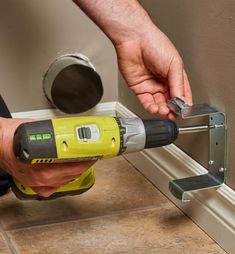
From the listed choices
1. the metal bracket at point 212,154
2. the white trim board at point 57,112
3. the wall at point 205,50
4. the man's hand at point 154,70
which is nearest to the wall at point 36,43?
the white trim board at point 57,112

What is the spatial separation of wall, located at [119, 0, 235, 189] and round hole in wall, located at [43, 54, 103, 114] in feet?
1.03

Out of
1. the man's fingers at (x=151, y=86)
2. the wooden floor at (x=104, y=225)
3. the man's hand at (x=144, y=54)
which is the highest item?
the man's hand at (x=144, y=54)

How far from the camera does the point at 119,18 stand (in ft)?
4.19

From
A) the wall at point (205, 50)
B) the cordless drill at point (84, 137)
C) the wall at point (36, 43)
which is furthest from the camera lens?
the wall at point (36, 43)

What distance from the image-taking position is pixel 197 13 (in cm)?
126

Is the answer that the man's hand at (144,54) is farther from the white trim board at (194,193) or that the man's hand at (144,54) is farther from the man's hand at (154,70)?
the white trim board at (194,193)

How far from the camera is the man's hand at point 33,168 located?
1.07 metres

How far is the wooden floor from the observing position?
125 centimetres

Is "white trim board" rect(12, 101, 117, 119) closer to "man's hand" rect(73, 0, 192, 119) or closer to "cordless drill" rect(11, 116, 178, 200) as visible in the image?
"man's hand" rect(73, 0, 192, 119)

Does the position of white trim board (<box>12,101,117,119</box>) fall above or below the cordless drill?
below

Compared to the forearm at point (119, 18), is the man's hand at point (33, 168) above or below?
below

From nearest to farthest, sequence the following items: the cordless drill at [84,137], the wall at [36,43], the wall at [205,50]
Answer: the cordless drill at [84,137] → the wall at [205,50] → the wall at [36,43]

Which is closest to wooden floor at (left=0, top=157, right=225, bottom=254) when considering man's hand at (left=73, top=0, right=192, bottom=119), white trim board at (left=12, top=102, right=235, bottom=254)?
white trim board at (left=12, top=102, right=235, bottom=254)

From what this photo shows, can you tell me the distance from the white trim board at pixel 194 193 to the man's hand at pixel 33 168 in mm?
314
